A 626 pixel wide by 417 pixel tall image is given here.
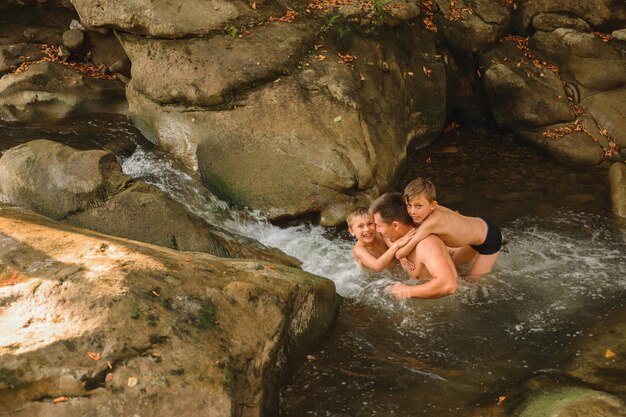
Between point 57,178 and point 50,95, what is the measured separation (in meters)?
3.61

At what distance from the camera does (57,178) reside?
7.59 metres

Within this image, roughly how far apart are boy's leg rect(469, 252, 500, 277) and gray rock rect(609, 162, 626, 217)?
9.41 ft

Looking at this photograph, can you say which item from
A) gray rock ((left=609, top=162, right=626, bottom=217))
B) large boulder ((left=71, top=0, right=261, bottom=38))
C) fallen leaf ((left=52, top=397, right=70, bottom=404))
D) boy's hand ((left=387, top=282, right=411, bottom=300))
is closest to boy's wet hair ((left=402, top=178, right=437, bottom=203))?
boy's hand ((left=387, top=282, right=411, bottom=300))

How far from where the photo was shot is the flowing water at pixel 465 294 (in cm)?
565

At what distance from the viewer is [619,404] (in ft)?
16.5


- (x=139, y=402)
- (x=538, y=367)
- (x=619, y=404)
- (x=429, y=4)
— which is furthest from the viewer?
(x=429, y=4)

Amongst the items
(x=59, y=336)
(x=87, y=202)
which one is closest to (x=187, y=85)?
(x=87, y=202)

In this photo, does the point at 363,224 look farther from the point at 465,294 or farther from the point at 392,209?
the point at 465,294

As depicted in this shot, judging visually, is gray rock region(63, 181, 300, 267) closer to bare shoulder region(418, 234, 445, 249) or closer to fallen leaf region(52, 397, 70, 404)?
bare shoulder region(418, 234, 445, 249)

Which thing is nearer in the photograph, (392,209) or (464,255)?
(392,209)

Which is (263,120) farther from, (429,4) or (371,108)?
(429,4)

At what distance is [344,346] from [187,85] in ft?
15.8

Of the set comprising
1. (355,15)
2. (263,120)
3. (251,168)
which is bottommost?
(251,168)

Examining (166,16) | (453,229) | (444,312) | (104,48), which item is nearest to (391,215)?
(453,229)
